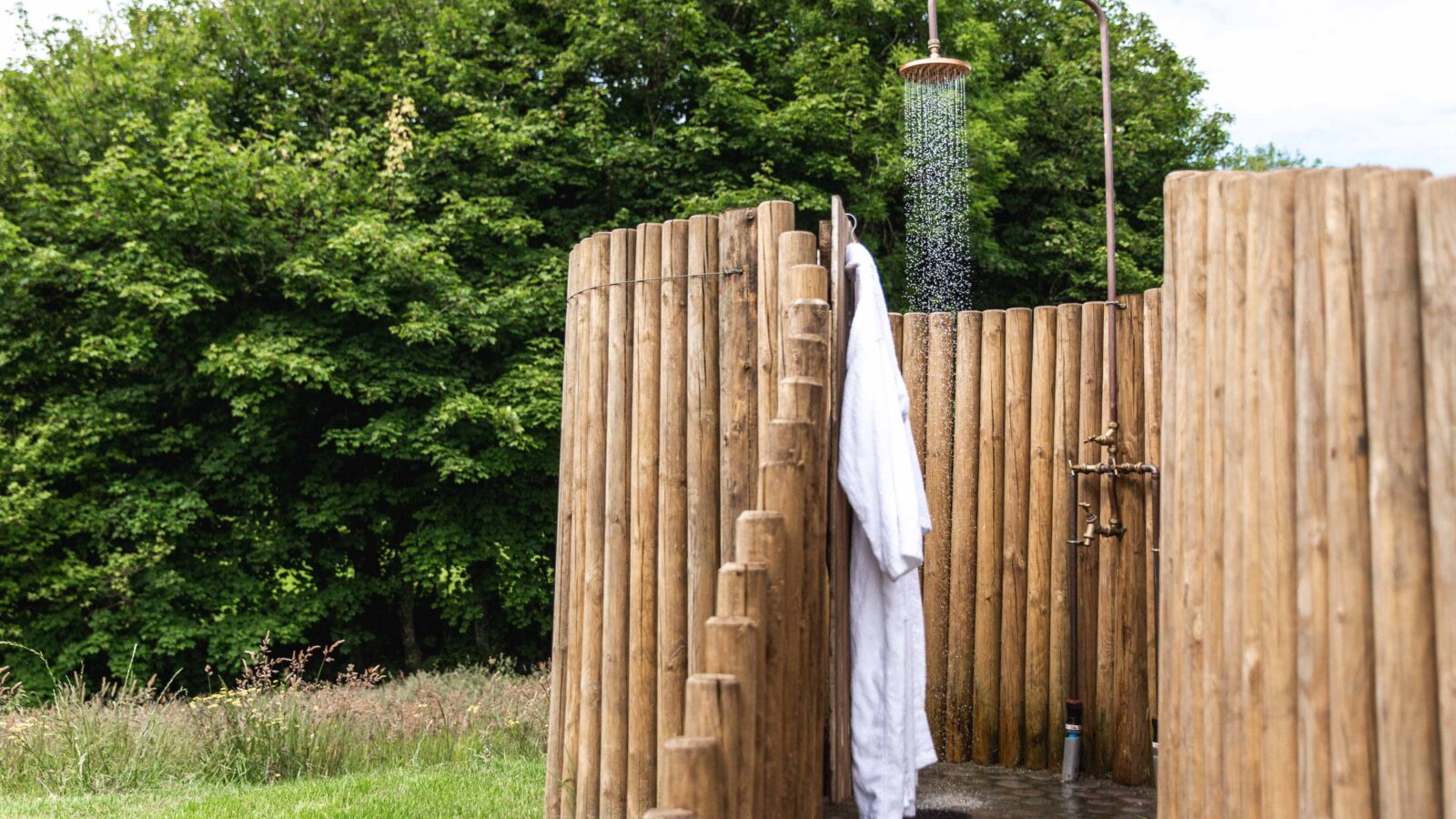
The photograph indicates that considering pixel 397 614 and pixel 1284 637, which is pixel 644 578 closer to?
pixel 1284 637

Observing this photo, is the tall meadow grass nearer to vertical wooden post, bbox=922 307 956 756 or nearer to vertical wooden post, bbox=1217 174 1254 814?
vertical wooden post, bbox=922 307 956 756

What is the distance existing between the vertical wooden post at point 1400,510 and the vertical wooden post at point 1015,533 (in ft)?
9.98

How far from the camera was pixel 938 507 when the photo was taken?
5.35 meters

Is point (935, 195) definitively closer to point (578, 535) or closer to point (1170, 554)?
point (578, 535)

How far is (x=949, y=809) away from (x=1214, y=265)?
2520 millimetres

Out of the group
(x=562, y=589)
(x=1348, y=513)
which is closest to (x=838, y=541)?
(x=562, y=589)

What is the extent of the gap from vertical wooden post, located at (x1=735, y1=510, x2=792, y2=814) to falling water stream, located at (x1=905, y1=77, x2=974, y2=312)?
436 inches


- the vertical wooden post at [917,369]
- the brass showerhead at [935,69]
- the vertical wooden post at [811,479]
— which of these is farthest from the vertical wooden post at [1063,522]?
the vertical wooden post at [811,479]

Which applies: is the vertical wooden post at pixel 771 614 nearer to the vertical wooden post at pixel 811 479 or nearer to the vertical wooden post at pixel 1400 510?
the vertical wooden post at pixel 811 479

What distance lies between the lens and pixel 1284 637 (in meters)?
2.18

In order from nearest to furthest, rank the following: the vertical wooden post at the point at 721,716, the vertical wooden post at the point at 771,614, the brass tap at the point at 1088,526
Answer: the vertical wooden post at the point at 721,716, the vertical wooden post at the point at 771,614, the brass tap at the point at 1088,526

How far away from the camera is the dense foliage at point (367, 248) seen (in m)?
11.6

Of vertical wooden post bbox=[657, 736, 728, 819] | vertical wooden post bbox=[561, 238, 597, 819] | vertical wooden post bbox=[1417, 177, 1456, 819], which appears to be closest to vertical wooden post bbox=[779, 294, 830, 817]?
vertical wooden post bbox=[657, 736, 728, 819]

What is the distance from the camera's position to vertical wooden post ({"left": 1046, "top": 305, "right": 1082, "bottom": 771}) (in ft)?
16.1
